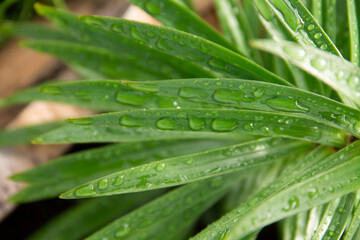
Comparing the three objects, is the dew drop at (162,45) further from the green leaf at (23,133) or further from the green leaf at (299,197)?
the green leaf at (23,133)

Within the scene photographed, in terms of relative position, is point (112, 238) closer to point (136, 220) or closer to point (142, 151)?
point (136, 220)

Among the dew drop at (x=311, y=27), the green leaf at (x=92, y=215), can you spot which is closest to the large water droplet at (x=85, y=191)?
the dew drop at (x=311, y=27)

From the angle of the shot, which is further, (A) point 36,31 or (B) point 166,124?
(A) point 36,31

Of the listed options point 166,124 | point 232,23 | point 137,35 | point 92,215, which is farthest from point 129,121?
point 92,215

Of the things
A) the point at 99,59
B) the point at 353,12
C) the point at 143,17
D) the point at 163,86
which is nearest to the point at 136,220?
the point at 163,86

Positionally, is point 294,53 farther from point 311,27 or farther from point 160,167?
point 160,167

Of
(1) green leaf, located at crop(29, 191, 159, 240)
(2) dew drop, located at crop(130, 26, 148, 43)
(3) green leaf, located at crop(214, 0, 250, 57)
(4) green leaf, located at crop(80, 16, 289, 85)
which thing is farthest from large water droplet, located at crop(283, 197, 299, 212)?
(1) green leaf, located at crop(29, 191, 159, 240)

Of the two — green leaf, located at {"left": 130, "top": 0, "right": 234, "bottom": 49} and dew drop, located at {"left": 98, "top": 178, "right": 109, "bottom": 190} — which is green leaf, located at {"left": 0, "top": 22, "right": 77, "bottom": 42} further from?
dew drop, located at {"left": 98, "top": 178, "right": 109, "bottom": 190}
